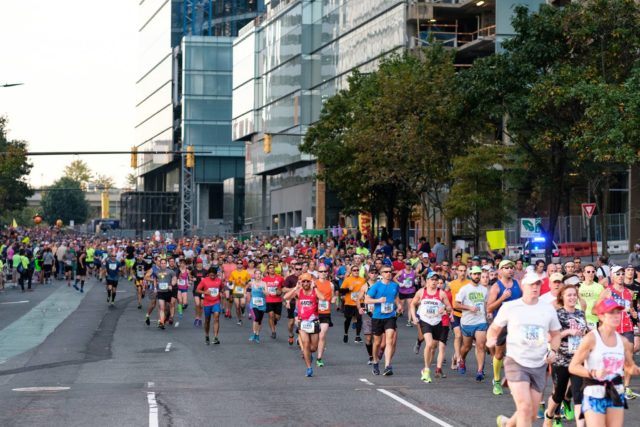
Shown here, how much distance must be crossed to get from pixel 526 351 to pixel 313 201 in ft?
230

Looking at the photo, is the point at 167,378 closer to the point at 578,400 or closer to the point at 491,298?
the point at 491,298

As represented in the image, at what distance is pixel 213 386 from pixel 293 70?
6875cm

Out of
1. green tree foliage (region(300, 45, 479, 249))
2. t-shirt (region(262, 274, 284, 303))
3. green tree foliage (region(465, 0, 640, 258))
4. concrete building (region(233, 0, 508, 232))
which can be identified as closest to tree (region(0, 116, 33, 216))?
concrete building (region(233, 0, 508, 232))

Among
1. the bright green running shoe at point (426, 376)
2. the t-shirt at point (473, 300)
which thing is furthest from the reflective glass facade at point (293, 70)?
the bright green running shoe at point (426, 376)

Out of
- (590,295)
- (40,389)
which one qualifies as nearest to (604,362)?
(590,295)

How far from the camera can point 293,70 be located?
8562 cm

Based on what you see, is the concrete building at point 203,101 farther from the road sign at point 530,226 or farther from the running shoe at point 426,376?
the running shoe at point 426,376

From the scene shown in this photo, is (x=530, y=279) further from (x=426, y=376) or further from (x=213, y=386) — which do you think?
(x=213, y=386)

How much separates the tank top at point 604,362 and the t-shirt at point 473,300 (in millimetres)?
8667

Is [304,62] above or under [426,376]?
above

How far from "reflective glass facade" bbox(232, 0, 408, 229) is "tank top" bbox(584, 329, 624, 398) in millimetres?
52261

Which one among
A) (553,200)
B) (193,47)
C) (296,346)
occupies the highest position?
(193,47)

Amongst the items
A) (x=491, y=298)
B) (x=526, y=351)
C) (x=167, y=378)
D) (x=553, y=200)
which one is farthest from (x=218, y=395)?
(x=553, y=200)

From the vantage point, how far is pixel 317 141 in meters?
54.5
